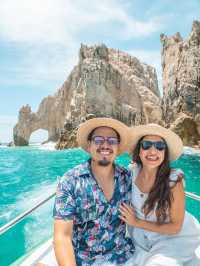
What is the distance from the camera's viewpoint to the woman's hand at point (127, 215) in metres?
2.39

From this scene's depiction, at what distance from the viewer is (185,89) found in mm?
34906

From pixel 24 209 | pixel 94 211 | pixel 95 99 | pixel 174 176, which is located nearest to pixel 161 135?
pixel 174 176

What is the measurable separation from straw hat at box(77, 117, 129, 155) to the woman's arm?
0.55 metres

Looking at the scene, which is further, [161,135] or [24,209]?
[24,209]

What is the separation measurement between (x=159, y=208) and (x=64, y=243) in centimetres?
77

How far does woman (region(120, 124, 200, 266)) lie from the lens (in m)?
2.42

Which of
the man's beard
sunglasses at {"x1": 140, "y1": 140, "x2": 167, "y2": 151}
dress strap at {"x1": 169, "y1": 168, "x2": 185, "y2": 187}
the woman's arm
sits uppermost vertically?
sunglasses at {"x1": 140, "y1": 140, "x2": 167, "y2": 151}

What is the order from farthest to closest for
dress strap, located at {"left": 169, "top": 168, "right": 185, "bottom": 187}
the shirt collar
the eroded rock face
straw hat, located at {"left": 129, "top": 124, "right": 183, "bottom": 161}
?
1. the eroded rock face
2. straw hat, located at {"left": 129, "top": 124, "right": 183, "bottom": 161}
3. dress strap, located at {"left": 169, "top": 168, "right": 185, "bottom": 187}
4. the shirt collar

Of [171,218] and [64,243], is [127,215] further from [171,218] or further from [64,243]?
[64,243]

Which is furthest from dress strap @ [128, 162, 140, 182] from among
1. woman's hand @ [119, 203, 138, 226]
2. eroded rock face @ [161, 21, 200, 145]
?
eroded rock face @ [161, 21, 200, 145]

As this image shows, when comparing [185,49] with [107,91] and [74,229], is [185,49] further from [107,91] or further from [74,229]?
[74,229]

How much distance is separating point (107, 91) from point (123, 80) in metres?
5.85

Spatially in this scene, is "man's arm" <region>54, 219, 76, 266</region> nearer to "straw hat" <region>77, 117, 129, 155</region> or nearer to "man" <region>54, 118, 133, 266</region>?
"man" <region>54, 118, 133, 266</region>

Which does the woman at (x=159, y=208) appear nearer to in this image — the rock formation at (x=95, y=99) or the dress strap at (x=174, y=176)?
the dress strap at (x=174, y=176)
